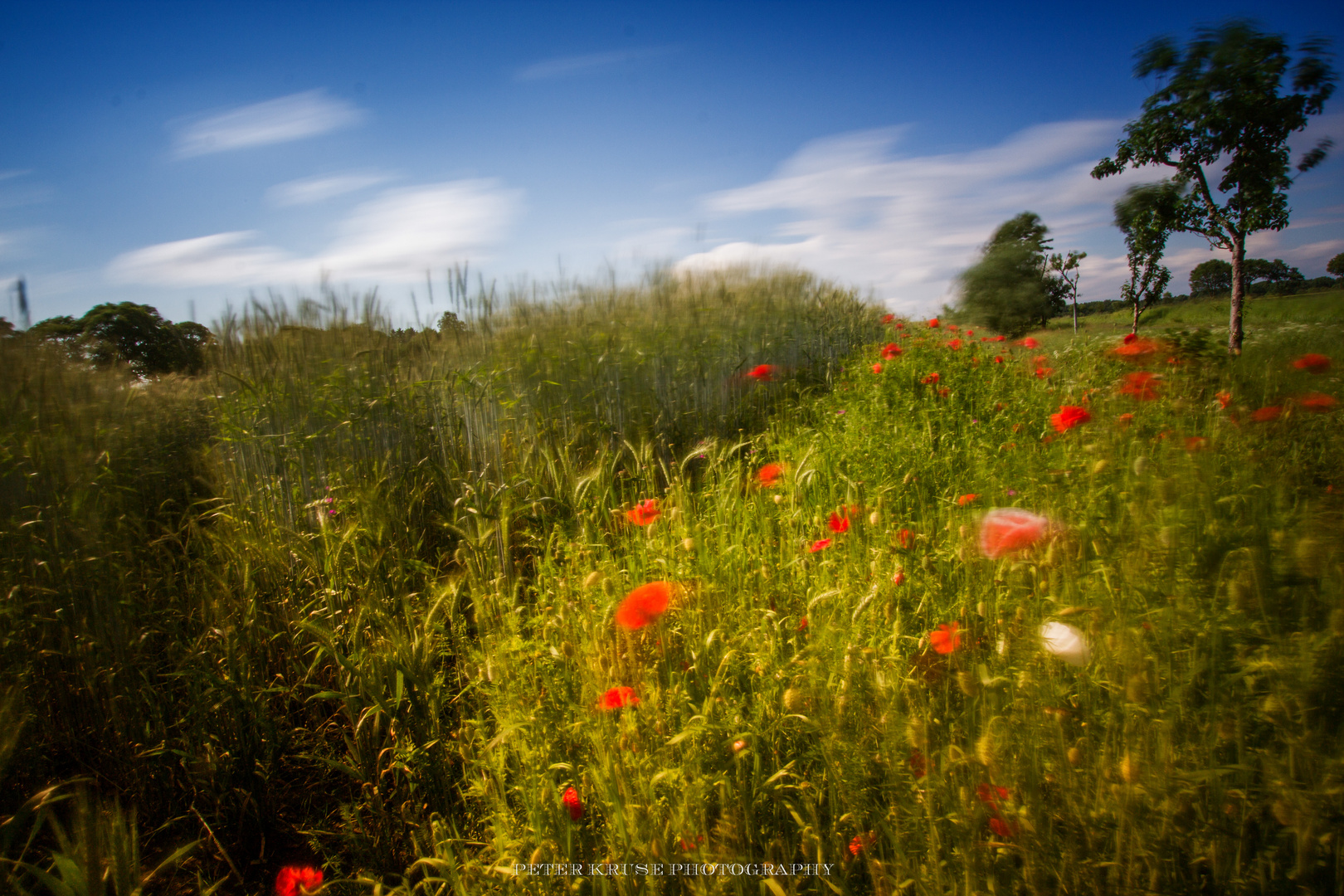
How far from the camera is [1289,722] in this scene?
0.79 m

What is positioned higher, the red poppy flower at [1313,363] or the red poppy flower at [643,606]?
the red poppy flower at [1313,363]

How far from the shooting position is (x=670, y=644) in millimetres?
1557

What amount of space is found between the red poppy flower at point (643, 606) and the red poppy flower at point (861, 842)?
0.59 m

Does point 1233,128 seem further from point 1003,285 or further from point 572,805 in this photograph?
point 1003,285

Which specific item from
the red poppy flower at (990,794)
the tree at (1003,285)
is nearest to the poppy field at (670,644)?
the red poppy flower at (990,794)

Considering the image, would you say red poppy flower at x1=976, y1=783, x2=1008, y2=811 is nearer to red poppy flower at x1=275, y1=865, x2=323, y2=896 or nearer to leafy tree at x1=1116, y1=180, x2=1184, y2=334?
red poppy flower at x1=275, y1=865, x2=323, y2=896

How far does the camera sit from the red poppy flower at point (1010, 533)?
1369 mm

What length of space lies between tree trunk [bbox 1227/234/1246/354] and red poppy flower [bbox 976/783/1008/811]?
373cm

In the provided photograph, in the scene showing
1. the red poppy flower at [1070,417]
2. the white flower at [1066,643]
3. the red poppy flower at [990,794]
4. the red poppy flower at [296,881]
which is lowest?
the red poppy flower at [296,881]

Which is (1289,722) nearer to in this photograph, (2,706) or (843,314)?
(2,706)

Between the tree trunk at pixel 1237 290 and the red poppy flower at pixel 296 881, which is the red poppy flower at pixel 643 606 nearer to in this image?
the red poppy flower at pixel 296 881

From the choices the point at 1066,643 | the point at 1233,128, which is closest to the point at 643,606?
the point at 1066,643

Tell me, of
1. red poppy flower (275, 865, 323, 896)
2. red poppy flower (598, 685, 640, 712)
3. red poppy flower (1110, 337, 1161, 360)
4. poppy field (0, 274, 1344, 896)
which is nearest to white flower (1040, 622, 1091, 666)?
poppy field (0, 274, 1344, 896)

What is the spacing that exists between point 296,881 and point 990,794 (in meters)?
1.51
